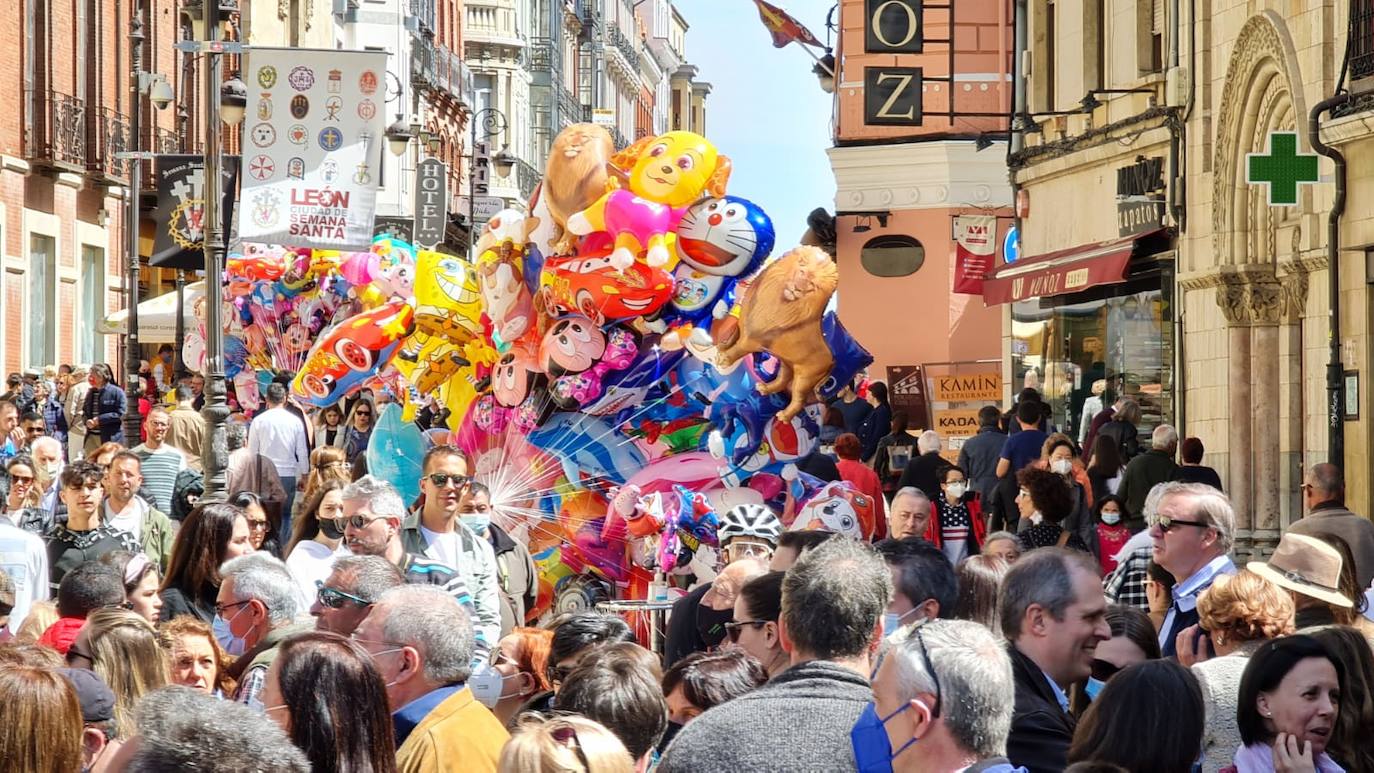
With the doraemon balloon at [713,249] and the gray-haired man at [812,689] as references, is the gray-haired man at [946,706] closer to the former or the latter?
the gray-haired man at [812,689]

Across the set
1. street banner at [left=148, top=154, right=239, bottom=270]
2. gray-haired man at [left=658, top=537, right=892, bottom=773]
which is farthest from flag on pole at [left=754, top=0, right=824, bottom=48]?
gray-haired man at [left=658, top=537, right=892, bottom=773]

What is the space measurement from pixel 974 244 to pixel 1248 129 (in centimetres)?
1279

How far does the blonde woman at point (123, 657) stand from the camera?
6.64m

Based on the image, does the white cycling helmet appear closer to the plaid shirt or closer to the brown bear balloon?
the plaid shirt

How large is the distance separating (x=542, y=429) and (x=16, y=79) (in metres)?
22.0

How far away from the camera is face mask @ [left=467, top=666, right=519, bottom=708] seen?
7609 mm

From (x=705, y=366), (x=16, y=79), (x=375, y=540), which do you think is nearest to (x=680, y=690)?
(x=375, y=540)

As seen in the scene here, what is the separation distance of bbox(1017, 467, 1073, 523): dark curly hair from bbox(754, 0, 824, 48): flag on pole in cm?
2857

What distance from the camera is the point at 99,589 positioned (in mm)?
8031

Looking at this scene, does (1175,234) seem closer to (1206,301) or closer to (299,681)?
(1206,301)

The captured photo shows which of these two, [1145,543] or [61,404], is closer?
[1145,543]

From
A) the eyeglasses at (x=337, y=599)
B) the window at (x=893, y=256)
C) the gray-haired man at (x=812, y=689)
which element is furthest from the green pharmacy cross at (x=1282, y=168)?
the window at (x=893, y=256)

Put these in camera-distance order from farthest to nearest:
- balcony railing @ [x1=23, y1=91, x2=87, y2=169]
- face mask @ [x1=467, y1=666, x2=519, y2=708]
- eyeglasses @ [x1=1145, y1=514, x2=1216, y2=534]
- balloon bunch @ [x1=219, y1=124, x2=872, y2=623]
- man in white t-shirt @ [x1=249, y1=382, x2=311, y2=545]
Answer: balcony railing @ [x1=23, y1=91, x2=87, y2=169] → man in white t-shirt @ [x1=249, y1=382, x2=311, y2=545] → balloon bunch @ [x1=219, y1=124, x2=872, y2=623] → eyeglasses @ [x1=1145, y1=514, x2=1216, y2=534] → face mask @ [x1=467, y1=666, x2=519, y2=708]

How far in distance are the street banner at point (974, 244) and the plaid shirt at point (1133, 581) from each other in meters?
20.8
